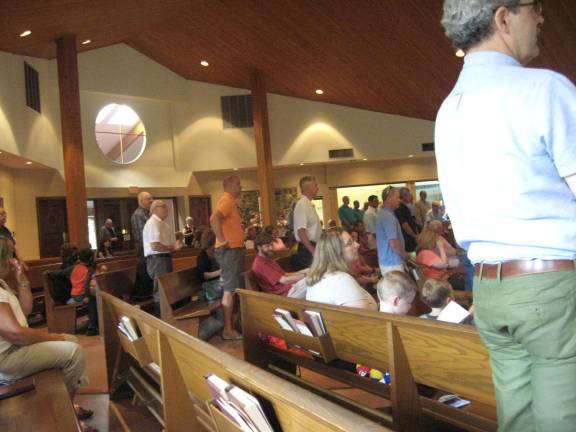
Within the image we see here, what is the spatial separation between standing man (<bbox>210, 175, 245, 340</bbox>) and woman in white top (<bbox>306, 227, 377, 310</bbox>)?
1.76m

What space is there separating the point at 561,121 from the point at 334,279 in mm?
2185

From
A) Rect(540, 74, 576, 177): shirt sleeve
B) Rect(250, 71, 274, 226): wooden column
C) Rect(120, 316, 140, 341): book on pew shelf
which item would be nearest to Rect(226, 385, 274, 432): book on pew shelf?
Rect(540, 74, 576, 177): shirt sleeve

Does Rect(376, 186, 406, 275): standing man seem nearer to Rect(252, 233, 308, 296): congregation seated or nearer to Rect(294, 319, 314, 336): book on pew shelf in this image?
Rect(252, 233, 308, 296): congregation seated

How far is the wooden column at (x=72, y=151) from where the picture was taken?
855 cm

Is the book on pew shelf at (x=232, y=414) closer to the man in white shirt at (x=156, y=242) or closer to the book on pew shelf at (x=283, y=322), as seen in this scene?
the book on pew shelf at (x=283, y=322)

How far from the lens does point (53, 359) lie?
2785 millimetres

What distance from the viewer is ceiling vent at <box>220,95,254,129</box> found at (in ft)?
47.7

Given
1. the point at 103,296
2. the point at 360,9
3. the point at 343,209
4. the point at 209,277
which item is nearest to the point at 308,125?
the point at 343,209

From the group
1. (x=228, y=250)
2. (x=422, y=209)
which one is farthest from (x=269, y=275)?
(x=422, y=209)

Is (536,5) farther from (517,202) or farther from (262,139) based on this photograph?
(262,139)

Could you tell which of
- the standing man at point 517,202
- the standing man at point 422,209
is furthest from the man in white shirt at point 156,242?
the standing man at point 422,209

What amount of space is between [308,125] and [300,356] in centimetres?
1234

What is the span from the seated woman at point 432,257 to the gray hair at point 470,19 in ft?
11.2

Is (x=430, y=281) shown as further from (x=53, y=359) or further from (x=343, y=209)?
(x=343, y=209)
